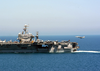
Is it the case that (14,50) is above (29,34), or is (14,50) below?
below

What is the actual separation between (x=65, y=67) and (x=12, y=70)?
10910 mm

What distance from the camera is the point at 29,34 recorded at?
54.6 metres

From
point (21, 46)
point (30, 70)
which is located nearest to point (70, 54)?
point (21, 46)

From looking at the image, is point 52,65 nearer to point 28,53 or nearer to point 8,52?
point 28,53

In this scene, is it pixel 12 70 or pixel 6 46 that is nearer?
pixel 12 70

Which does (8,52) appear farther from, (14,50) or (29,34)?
(29,34)

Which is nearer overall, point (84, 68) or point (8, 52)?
point (84, 68)

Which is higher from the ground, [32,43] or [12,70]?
[32,43]

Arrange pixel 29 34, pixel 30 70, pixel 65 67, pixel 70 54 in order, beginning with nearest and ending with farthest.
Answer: pixel 30 70 → pixel 65 67 → pixel 70 54 → pixel 29 34

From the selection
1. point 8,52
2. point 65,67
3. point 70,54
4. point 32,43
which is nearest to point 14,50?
point 8,52

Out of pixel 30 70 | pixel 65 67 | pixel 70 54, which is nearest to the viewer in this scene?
pixel 30 70

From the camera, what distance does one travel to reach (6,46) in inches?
1994

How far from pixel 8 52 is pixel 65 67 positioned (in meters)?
23.1

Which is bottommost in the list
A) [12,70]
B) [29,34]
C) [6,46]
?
[12,70]
